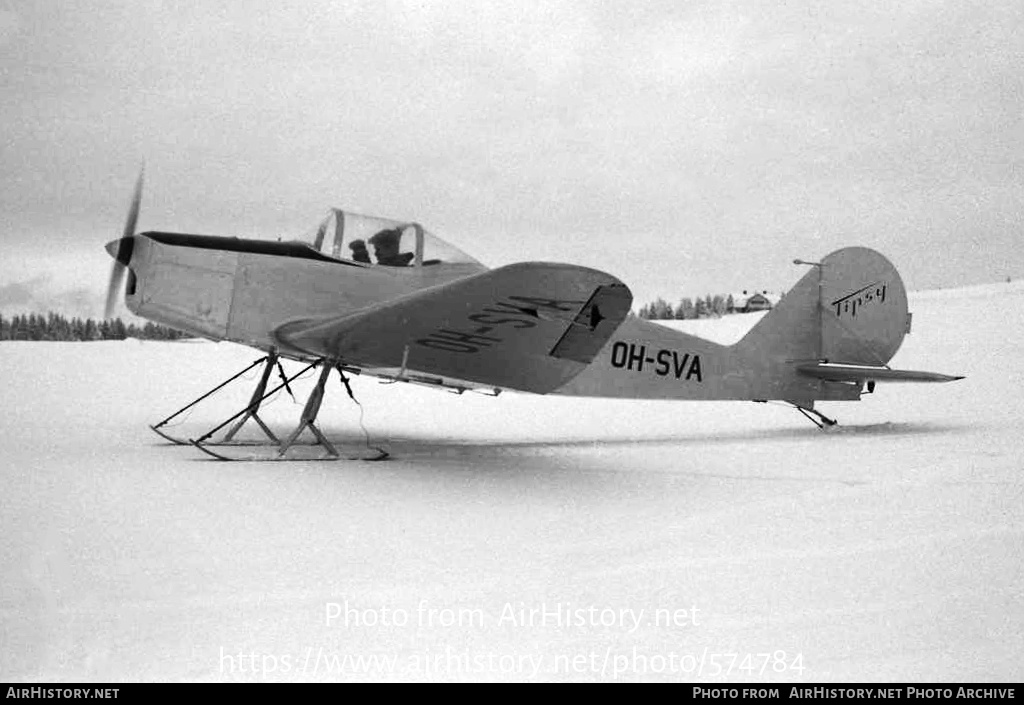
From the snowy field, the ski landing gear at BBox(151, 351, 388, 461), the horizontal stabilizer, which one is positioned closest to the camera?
the snowy field

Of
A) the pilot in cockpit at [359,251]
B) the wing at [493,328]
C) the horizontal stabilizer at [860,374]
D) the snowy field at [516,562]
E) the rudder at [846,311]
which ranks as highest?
the rudder at [846,311]

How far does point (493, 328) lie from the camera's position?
5375 millimetres

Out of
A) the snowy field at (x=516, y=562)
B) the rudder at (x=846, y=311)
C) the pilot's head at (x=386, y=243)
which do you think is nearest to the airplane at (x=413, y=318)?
the pilot's head at (x=386, y=243)

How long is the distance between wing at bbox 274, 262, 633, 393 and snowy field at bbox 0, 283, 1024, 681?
30.3 inches

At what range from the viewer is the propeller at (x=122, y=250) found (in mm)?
6102

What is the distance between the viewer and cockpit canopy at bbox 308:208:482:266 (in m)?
6.46

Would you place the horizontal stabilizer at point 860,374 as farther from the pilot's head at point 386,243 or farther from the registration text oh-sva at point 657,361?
the pilot's head at point 386,243

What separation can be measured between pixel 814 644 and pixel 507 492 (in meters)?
2.59

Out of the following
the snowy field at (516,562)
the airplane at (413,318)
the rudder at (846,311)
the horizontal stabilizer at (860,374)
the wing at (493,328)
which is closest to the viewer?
the snowy field at (516,562)

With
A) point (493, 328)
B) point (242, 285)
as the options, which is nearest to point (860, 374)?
point (493, 328)

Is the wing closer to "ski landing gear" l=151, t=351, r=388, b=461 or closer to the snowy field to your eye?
"ski landing gear" l=151, t=351, r=388, b=461

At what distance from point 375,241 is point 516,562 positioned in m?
3.90

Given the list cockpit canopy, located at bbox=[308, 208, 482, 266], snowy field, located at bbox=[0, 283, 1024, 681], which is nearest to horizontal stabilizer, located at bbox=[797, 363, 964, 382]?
snowy field, located at bbox=[0, 283, 1024, 681]

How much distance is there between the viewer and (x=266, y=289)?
20.5 ft
